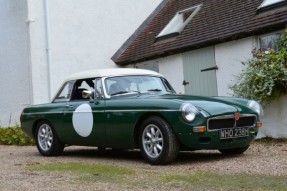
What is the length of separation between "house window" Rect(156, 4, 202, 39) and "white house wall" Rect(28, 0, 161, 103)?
87.3 inches

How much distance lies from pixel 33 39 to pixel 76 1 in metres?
2.08

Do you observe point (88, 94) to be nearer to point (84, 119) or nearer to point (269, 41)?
point (84, 119)

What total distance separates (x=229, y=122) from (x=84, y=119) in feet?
8.30

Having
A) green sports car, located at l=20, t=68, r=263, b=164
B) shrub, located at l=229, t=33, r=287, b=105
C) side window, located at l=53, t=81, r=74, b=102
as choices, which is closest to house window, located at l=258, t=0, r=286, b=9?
shrub, located at l=229, t=33, r=287, b=105

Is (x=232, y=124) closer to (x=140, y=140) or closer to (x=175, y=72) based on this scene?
(x=140, y=140)

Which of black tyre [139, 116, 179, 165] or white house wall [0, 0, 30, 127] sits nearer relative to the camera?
black tyre [139, 116, 179, 165]

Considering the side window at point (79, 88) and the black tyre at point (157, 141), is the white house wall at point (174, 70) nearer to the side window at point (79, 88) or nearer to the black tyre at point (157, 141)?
the side window at point (79, 88)

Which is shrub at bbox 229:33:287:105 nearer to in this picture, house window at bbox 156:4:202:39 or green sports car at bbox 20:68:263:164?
green sports car at bbox 20:68:263:164

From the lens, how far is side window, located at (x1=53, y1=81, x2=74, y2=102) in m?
9.38

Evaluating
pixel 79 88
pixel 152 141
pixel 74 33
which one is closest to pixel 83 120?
pixel 79 88

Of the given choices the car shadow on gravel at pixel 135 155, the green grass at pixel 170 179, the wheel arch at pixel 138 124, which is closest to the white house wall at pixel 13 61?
the car shadow on gravel at pixel 135 155

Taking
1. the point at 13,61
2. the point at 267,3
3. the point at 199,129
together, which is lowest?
the point at 199,129

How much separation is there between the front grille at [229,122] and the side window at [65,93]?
320 centimetres

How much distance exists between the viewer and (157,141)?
729cm
